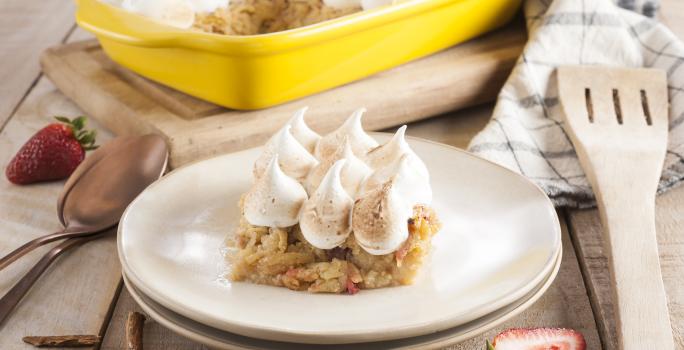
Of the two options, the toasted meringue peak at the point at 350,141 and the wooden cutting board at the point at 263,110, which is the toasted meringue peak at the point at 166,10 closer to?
the wooden cutting board at the point at 263,110

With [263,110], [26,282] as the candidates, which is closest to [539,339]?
[26,282]

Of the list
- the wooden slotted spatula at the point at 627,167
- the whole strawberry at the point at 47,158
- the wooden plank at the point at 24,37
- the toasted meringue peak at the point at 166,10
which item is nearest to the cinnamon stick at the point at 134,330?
the whole strawberry at the point at 47,158

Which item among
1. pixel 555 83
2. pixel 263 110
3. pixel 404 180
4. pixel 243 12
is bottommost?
pixel 555 83

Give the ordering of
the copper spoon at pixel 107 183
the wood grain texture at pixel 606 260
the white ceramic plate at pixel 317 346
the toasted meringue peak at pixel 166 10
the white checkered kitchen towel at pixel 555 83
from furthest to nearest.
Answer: the toasted meringue peak at pixel 166 10 → the white checkered kitchen towel at pixel 555 83 → the copper spoon at pixel 107 183 → the wood grain texture at pixel 606 260 → the white ceramic plate at pixel 317 346

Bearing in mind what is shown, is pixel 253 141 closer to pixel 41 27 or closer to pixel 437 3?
pixel 437 3

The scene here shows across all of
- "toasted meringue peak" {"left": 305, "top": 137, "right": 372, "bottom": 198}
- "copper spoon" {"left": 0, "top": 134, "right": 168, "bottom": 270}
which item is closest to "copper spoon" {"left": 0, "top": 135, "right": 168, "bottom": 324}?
"copper spoon" {"left": 0, "top": 134, "right": 168, "bottom": 270}

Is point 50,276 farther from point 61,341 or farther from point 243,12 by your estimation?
point 243,12
